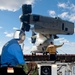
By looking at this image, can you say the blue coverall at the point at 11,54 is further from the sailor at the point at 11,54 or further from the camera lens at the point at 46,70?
the camera lens at the point at 46,70

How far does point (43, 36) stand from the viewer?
37531 millimetres

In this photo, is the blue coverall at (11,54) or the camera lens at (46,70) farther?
the camera lens at (46,70)

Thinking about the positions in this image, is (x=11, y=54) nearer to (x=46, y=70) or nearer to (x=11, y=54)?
(x=11, y=54)

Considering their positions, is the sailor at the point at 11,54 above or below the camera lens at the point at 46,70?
above

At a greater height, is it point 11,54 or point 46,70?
point 11,54

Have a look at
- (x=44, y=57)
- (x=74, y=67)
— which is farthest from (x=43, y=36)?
(x=74, y=67)

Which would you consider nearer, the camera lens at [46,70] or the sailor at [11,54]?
the sailor at [11,54]

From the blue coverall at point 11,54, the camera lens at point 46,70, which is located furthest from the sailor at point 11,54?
the camera lens at point 46,70

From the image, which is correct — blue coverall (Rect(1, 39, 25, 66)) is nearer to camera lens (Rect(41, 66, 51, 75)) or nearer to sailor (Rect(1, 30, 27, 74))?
sailor (Rect(1, 30, 27, 74))

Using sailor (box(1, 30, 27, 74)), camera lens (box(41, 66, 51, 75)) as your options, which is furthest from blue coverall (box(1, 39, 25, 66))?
camera lens (box(41, 66, 51, 75))

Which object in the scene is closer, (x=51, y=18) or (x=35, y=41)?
(x=51, y=18)

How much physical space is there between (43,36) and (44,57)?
20.5 meters

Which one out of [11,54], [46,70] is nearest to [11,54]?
[11,54]

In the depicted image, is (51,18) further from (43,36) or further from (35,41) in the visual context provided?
(35,41)
